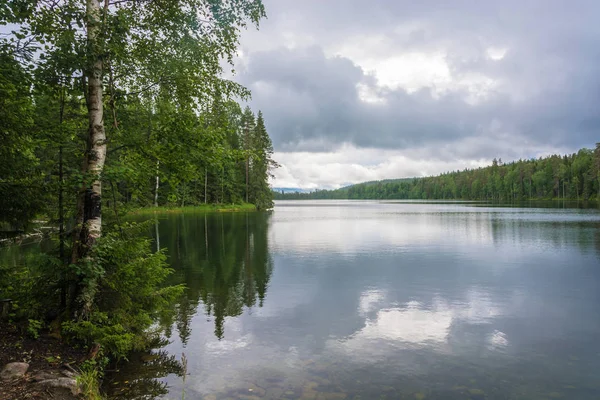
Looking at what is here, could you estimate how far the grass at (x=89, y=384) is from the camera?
6241 mm

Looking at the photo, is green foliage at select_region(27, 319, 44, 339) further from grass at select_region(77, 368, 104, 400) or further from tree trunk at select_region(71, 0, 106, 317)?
grass at select_region(77, 368, 104, 400)

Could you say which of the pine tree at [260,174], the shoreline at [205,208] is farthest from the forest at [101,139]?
the pine tree at [260,174]

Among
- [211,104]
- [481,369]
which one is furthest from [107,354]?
[481,369]

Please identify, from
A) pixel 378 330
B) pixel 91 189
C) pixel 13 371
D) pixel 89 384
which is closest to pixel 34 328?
pixel 13 371

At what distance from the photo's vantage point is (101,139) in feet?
26.0

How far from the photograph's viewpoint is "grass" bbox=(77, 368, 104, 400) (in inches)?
246

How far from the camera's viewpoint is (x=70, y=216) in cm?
909

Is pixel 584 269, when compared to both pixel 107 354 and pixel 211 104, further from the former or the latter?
pixel 107 354

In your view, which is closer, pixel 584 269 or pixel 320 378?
pixel 320 378

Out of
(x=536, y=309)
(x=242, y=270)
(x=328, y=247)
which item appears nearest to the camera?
(x=536, y=309)

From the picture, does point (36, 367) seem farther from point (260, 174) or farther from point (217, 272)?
point (260, 174)

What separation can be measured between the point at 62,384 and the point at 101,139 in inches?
179

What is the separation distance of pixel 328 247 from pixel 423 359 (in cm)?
1867

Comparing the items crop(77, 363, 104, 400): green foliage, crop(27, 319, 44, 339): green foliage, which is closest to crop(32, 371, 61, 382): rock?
crop(77, 363, 104, 400): green foliage
